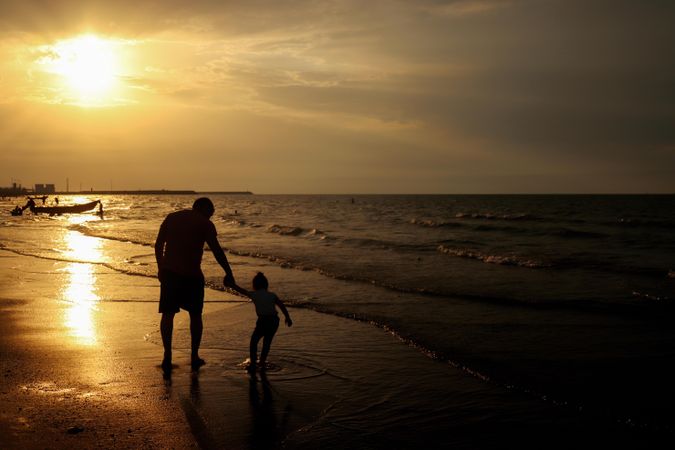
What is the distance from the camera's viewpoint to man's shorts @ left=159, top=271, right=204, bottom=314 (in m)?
6.73

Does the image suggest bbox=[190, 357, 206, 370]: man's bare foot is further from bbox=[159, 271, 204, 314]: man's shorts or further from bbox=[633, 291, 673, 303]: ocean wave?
bbox=[633, 291, 673, 303]: ocean wave

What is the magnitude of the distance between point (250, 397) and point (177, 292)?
1.65 m

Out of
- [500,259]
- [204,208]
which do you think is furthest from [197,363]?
[500,259]

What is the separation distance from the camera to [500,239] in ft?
103

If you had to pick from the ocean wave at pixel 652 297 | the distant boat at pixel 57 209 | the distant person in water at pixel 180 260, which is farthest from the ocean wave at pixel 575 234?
the distant boat at pixel 57 209

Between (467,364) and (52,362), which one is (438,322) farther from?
(52,362)

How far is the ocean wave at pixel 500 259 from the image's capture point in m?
19.0

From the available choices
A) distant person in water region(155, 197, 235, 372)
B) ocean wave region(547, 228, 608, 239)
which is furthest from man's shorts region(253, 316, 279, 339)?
ocean wave region(547, 228, 608, 239)

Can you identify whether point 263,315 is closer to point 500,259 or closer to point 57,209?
point 500,259

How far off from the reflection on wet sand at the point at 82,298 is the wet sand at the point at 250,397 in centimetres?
6

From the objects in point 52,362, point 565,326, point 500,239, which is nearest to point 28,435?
point 52,362

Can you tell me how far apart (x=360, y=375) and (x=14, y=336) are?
4996 millimetres

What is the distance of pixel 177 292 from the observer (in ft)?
22.1

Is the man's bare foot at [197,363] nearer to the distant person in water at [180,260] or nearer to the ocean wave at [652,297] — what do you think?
the distant person in water at [180,260]
